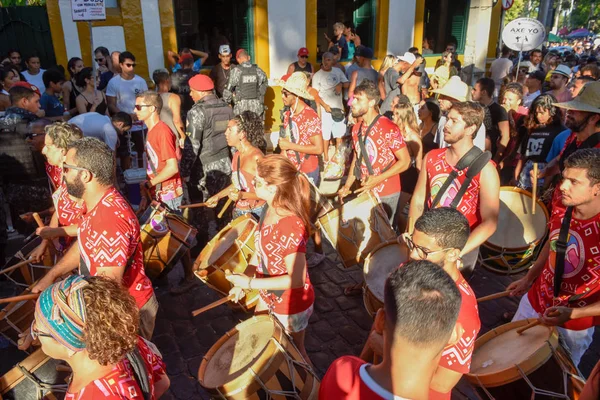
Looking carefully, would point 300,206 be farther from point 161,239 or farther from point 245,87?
point 245,87

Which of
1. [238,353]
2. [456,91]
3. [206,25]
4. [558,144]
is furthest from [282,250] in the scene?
[206,25]

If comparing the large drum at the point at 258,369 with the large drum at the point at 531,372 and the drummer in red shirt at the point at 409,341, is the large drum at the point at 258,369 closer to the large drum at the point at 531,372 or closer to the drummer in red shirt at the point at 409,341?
the drummer in red shirt at the point at 409,341

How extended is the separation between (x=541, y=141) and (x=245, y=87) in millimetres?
→ 5284

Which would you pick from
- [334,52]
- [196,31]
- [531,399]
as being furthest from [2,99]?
[196,31]

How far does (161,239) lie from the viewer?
14.0ft

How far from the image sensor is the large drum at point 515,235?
4023mm

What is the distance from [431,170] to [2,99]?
236 inches

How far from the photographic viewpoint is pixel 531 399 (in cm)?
238

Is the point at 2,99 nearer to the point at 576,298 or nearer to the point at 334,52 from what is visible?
the point at 334,52

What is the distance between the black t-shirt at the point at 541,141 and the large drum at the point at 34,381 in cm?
536

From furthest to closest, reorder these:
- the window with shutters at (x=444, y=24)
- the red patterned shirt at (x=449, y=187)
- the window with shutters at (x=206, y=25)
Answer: the window with shutters at (x=444, y=24) < the window with shutters at (x=206, y=25) < the red patterned shirt at (x=449, y=187)

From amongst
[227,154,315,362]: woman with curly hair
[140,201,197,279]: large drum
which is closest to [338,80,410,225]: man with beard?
[227,154,315,362]: woman with curly hair

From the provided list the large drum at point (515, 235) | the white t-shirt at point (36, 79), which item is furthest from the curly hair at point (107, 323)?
the white t-shirt at point (36, 79)

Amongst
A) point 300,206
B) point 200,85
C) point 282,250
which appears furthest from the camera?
point 200,85
